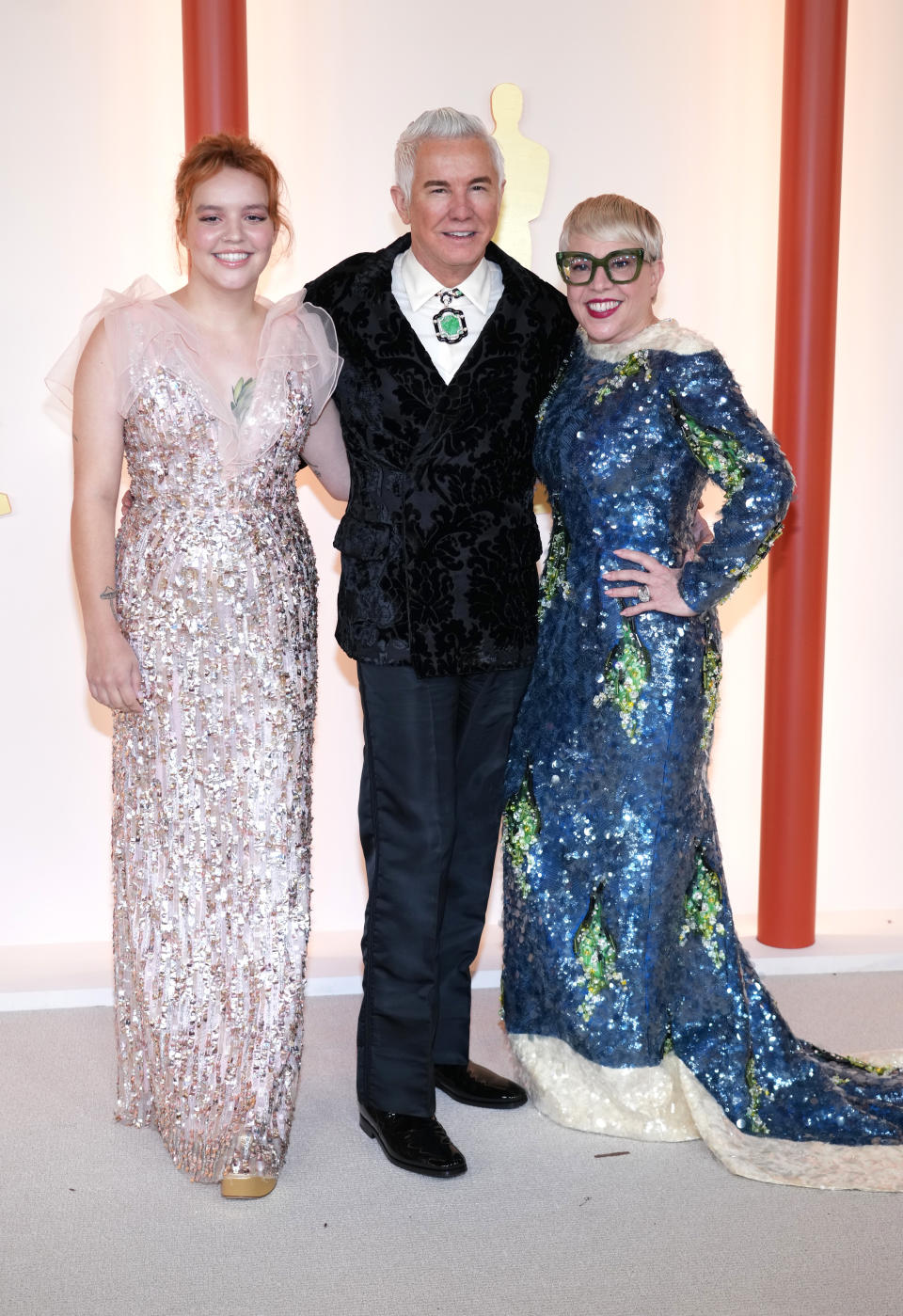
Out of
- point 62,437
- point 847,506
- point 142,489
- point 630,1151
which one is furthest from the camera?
point 847,506

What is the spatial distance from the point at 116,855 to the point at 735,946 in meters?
1.15

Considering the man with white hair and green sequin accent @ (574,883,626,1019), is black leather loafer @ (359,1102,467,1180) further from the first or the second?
green sequin accent @ (574,883,626,1019)

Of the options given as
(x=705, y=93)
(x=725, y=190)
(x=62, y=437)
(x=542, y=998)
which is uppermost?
(x=705, y=93)

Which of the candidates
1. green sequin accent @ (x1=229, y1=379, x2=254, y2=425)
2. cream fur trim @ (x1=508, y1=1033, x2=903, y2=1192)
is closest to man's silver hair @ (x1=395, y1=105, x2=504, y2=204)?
green sequin accent @ (x1=229, y1=379, x2=254, y2=425)

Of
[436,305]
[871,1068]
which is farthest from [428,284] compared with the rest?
[871,1068]

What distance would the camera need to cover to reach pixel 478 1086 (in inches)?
102

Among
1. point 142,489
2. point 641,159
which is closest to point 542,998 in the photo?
point 142,489

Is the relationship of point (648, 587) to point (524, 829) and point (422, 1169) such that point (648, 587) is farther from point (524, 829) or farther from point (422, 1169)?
point (422, 1169)

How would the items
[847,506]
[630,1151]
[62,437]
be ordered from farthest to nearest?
[847,506]
[62,437]
[630,1151]

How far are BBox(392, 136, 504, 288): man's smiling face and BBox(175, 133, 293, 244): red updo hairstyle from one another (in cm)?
26

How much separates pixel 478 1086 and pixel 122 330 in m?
1.57

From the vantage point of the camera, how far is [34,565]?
329 centimetres

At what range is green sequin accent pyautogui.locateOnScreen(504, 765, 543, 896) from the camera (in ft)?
8.09

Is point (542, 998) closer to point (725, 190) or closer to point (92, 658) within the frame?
point (92, 658)
